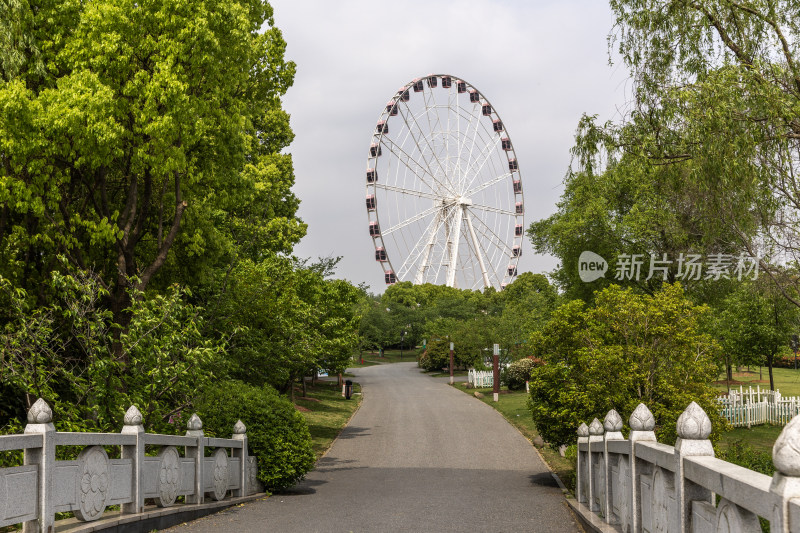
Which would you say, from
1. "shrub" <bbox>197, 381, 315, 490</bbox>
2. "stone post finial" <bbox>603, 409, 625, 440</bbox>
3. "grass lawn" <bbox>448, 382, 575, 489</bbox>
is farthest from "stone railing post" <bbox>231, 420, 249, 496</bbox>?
"stone post finial" <bbox>603, 409, 625, 440</bbox>

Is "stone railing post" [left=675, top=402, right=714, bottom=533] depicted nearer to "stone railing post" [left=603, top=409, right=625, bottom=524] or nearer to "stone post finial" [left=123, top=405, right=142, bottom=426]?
Result: "stone railing post" [left=603, top=409, right=625, bottom=524]

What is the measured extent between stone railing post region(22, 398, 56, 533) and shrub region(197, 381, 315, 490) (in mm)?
6800

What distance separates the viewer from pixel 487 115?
6569 centimetres

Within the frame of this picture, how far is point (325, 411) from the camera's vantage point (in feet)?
116

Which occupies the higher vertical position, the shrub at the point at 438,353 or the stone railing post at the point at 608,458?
the stone railing post at the point at 608,458

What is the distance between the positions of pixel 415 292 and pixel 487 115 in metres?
50.7

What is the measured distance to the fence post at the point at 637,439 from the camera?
6535 mm

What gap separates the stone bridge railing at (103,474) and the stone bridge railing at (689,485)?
5.04 m

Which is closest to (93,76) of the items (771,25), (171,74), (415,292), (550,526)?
(171,74)

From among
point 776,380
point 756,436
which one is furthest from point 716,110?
point 776,380

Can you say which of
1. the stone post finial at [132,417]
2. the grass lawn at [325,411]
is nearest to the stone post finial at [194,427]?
the stone post finial at [132,417]

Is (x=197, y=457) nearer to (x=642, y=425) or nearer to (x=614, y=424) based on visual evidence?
(x=614, y=424)

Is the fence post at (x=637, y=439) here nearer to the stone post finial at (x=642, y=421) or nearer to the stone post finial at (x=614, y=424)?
the stone post finial at (x=642, y=421)

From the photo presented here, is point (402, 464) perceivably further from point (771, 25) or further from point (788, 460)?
point (788, 460)
